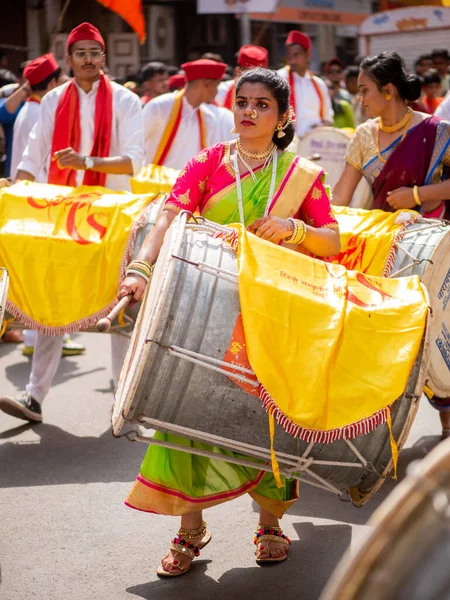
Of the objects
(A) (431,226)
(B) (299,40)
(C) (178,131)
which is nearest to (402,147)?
(A) (431,226)

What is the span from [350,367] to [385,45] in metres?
15.2

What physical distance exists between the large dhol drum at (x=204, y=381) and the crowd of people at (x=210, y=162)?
1.02ft

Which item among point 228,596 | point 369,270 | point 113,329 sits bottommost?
point 228,596

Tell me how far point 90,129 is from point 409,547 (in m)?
4.77

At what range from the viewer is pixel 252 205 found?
3586mm

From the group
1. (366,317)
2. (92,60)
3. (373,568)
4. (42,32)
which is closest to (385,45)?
(42,32)

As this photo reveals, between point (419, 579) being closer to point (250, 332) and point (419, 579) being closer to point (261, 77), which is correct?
point (250, 332)

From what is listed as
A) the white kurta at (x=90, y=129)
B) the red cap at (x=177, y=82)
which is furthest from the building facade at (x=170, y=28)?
the white kurta at (x=90, y=129)

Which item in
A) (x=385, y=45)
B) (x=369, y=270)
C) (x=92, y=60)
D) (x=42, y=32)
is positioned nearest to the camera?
(x=369, y=270)

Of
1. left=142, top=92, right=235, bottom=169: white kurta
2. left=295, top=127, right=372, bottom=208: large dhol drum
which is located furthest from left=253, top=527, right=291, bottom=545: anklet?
left=295, top=127, right=372, bottom=208: large dhol drum

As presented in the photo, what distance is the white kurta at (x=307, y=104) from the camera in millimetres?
10836

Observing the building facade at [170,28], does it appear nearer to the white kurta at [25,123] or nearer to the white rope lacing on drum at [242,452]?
the white kurta at [25,123]

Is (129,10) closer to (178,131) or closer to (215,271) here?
(178,131)

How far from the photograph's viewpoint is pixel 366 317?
3.03 meters
